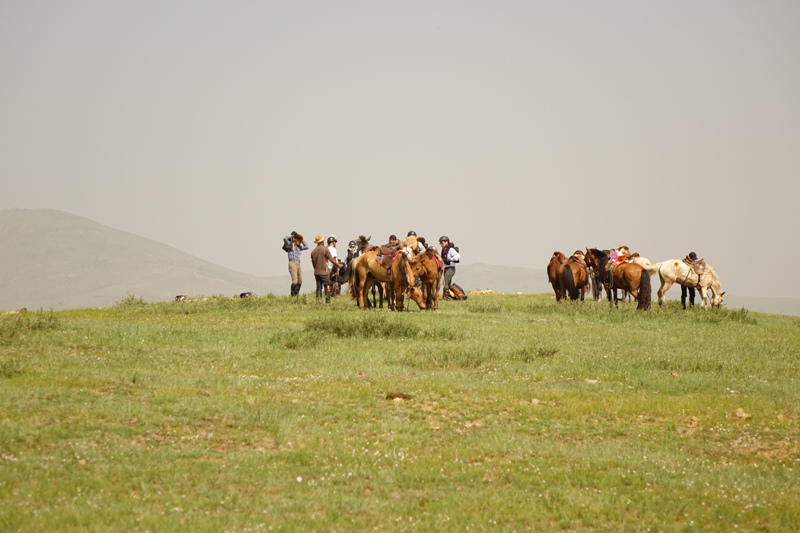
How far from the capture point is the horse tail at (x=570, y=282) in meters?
33.0

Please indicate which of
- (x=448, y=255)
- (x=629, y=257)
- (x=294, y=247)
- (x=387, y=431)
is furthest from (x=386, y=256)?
(x=387, y=431)

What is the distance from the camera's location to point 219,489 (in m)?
9.53

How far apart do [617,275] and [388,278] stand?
916cm

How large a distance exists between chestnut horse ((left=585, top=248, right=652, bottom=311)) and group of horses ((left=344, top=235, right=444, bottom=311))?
22.3 feet

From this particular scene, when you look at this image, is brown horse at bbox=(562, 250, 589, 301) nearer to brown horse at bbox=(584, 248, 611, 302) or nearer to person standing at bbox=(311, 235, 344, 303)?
brown horse at bbox=(584, 248, 611, 302)

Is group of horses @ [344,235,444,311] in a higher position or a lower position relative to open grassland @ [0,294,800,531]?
higher

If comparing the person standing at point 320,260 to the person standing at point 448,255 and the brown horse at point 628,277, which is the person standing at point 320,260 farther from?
the brown horse at point 628,277

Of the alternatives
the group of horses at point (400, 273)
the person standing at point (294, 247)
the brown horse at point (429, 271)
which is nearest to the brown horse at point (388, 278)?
the group of horses at point (400, 273)

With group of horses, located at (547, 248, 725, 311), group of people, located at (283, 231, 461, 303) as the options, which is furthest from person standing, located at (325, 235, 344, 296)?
group of horses, located at (547, 248, 725, 311)

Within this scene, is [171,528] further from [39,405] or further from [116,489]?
[39,405]

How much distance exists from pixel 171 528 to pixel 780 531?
231 inches

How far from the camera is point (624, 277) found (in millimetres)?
33188

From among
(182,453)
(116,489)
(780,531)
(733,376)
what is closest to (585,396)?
(733,376)

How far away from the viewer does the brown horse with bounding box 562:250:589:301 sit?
3306cm
